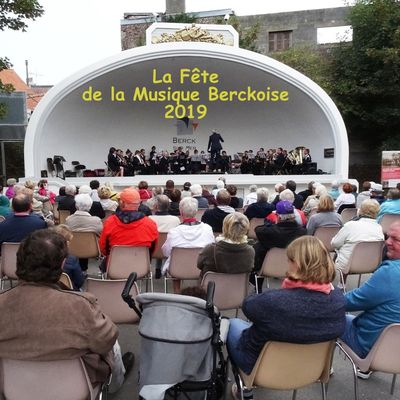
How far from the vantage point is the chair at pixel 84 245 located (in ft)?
17.0

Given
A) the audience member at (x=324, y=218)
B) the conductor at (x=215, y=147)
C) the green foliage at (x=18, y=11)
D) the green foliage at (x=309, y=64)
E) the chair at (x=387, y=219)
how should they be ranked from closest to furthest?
the audience member at (x=324, y=218) → the chair at (x=387, y=219) → the green foliage at (x=18, y=11) → the conductor at (x=215, y=147) → the green foliage at (x=309, y=64)

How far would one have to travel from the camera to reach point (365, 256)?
15.6 ft

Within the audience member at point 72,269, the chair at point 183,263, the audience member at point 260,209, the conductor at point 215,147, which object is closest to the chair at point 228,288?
the chair at point 183,263

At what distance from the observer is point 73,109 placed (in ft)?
56.9

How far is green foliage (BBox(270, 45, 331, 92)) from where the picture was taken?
21359 mm

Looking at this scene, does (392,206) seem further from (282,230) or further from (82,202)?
(82,202)

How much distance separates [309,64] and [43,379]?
21822mm

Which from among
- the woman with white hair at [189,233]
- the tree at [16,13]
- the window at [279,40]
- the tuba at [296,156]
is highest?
the window at [279,40]

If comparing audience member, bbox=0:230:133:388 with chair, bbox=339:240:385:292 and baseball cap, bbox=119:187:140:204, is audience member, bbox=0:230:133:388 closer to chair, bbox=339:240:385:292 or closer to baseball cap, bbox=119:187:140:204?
baseball cap, bbox=119:187:140:204

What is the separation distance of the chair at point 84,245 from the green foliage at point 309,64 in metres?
18.2

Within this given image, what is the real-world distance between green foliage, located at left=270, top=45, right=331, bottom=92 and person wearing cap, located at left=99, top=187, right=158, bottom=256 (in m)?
18.3

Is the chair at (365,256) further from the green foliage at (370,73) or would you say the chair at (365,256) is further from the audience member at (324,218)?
the green foliage at (370,73)

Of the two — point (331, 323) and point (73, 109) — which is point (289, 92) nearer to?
point (73, 109)

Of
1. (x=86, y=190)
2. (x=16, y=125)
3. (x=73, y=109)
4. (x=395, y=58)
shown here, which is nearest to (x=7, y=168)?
(x=16, y=125)
